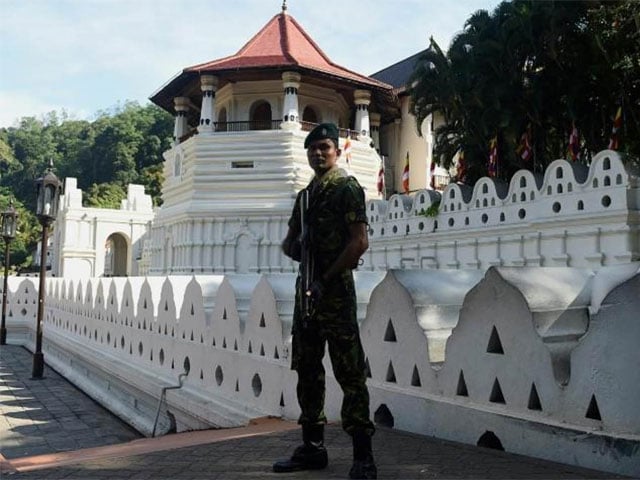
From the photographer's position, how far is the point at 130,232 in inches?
1666

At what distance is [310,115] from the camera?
29.4m

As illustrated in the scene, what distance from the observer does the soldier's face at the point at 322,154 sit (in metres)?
3.30

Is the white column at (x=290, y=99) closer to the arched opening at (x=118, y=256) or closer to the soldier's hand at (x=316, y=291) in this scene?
the soldier's hand at (x=316, y=291)

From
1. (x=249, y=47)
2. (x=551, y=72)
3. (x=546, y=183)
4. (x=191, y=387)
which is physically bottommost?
(x=191, y=387)

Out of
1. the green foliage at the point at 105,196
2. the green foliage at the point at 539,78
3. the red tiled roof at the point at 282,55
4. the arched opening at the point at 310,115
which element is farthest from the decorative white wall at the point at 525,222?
the green foliage at the point at 105,196

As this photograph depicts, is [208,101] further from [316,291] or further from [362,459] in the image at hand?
[362,459]

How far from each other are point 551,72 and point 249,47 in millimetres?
15869

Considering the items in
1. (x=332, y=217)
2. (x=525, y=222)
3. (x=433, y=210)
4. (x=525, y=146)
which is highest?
(x=525, y=146)

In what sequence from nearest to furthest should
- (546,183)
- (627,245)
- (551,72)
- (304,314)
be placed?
(304,314) → (627,245) → (546,183) → (551,72)

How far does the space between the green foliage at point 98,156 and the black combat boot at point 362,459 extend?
5570 cm

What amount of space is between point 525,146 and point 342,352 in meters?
15.1

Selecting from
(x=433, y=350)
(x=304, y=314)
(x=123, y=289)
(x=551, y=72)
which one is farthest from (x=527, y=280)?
(x=551, y=72)

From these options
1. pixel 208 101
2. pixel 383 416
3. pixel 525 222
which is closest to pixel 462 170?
pixel 525 222

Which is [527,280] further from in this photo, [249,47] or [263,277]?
[249,47]
